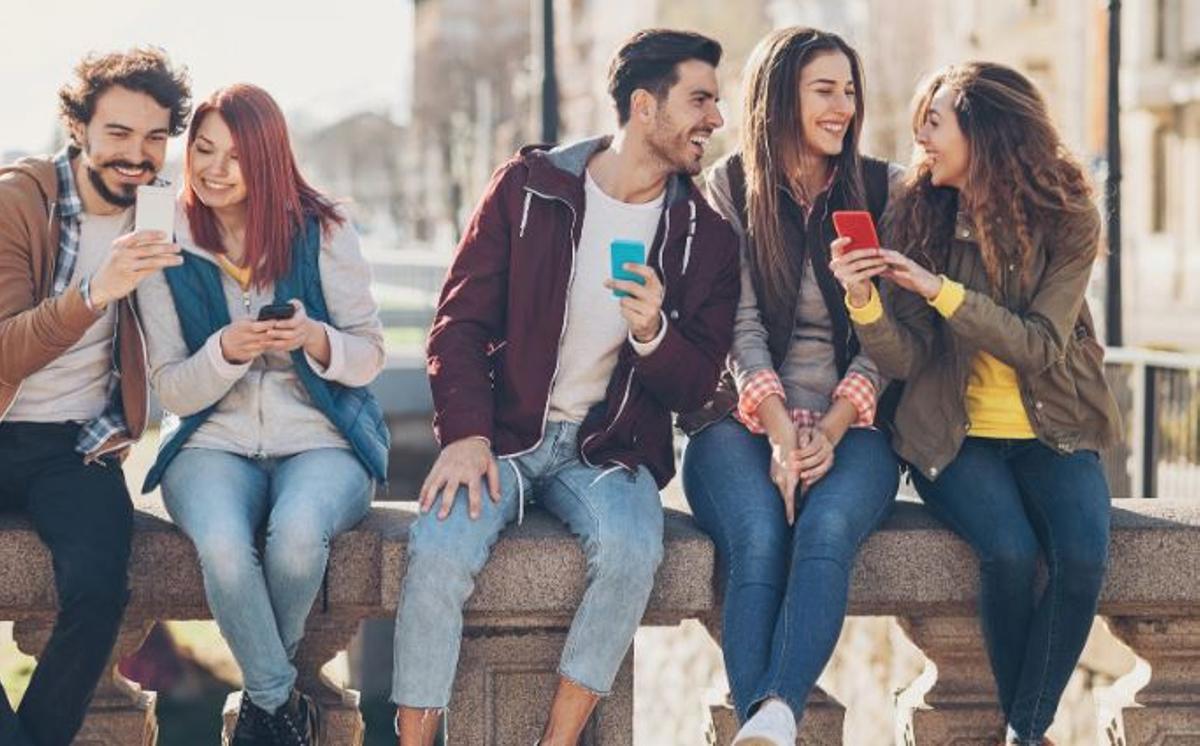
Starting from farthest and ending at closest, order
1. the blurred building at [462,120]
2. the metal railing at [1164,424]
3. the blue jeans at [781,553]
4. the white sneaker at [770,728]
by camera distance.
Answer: the blurred building at [462,120], the metal railing at [1164,424], the blue jeans at [781,553], the white sneaker at [770,728]

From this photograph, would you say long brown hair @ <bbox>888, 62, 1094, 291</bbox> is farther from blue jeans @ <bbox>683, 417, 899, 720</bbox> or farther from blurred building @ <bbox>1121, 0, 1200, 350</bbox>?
blurred building @ <bbox>1121, 0, 1200, 350</bbox>

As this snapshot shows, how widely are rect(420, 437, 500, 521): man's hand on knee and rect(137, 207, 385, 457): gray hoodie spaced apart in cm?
32

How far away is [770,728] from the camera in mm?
4336

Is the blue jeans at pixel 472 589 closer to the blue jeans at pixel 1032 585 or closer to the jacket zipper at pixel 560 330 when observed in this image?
the jacket zipper at pixel 560 330

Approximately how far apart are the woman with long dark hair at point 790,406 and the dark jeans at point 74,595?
1.41 meters

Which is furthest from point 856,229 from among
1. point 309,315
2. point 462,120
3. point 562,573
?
point 462,120

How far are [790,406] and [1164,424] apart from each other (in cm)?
552

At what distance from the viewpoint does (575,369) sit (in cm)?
508

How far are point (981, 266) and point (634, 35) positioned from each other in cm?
111

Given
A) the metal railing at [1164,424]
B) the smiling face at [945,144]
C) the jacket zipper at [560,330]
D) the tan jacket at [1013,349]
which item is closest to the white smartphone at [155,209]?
the jacket zipper at [560,330]

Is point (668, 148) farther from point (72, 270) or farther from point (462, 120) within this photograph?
point (462, 120)

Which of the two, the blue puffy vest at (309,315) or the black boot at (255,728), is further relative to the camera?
the blue puffy vest at (309,315)

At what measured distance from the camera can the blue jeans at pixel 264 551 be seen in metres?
4.52

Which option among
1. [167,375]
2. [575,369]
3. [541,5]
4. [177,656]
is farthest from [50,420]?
[177,656]
